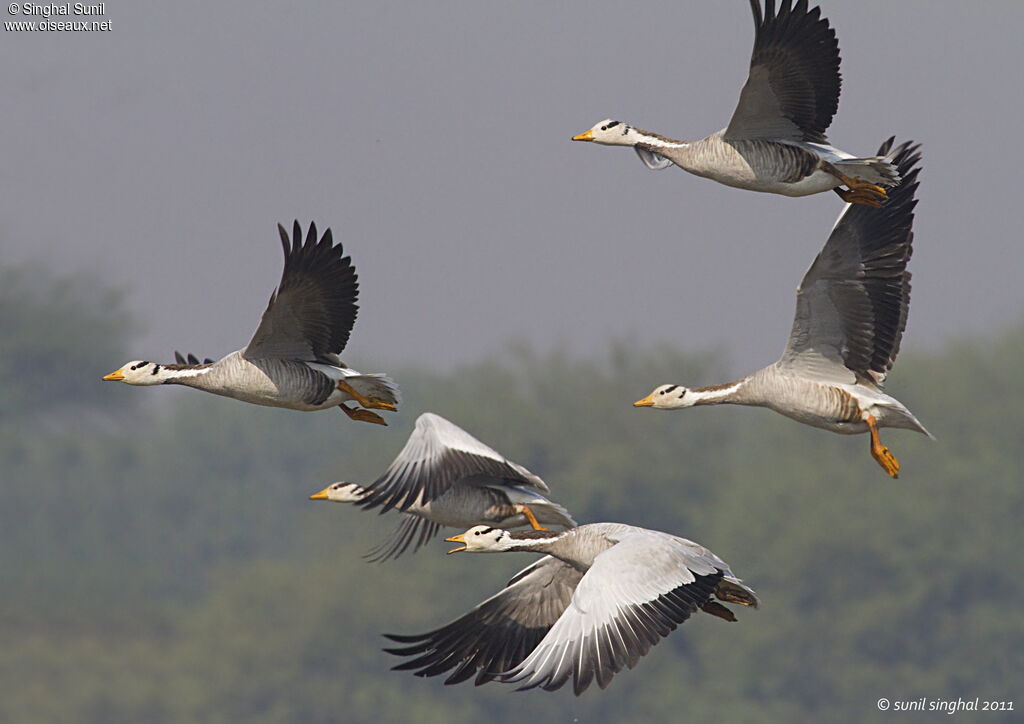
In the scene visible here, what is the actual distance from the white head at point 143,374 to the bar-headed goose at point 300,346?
0.66 ft

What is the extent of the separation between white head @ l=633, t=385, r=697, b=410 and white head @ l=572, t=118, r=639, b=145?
2174 millimetres

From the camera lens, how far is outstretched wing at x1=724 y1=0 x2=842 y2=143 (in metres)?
12.2

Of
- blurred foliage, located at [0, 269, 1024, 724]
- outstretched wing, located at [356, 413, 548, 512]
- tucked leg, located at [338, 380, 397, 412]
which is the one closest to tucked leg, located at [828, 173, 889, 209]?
outstretched wing, located at [356, 413, 548, 512]

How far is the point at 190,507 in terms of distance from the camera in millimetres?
64750

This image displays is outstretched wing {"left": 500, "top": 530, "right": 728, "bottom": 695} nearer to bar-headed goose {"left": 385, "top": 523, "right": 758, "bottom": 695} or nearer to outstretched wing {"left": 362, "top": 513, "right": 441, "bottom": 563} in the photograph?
bar-headed goose {"left": 385, "top": 523, "right": 758, "bottom": 695}

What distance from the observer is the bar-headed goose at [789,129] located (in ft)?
40.1

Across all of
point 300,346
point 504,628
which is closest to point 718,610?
point 504,628

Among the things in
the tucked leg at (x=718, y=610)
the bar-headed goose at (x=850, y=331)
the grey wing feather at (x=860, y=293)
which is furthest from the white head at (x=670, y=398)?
the tucked leg at (x=718, y=610)

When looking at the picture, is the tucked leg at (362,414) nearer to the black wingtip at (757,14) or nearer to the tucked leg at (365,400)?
the tucked leg at (365,400)

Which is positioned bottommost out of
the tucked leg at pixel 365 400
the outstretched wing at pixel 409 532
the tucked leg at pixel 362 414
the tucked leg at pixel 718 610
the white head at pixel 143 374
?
the outstretched wing at pixel 409 532

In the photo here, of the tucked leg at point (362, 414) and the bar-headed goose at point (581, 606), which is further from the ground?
the tucked leg at point (362, 414)

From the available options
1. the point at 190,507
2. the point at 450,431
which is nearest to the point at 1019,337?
the point at 190,507

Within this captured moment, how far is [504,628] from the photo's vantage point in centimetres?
1270

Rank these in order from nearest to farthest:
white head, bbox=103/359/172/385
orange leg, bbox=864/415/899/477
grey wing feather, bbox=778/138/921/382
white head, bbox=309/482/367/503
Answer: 1. orange leg, bbox=864/415/899/477
2. grey wing feather, bbox=778/138/921/382
3. white head, bbox=103/359/172/385
4. white head, bbox=309/482/367/503
